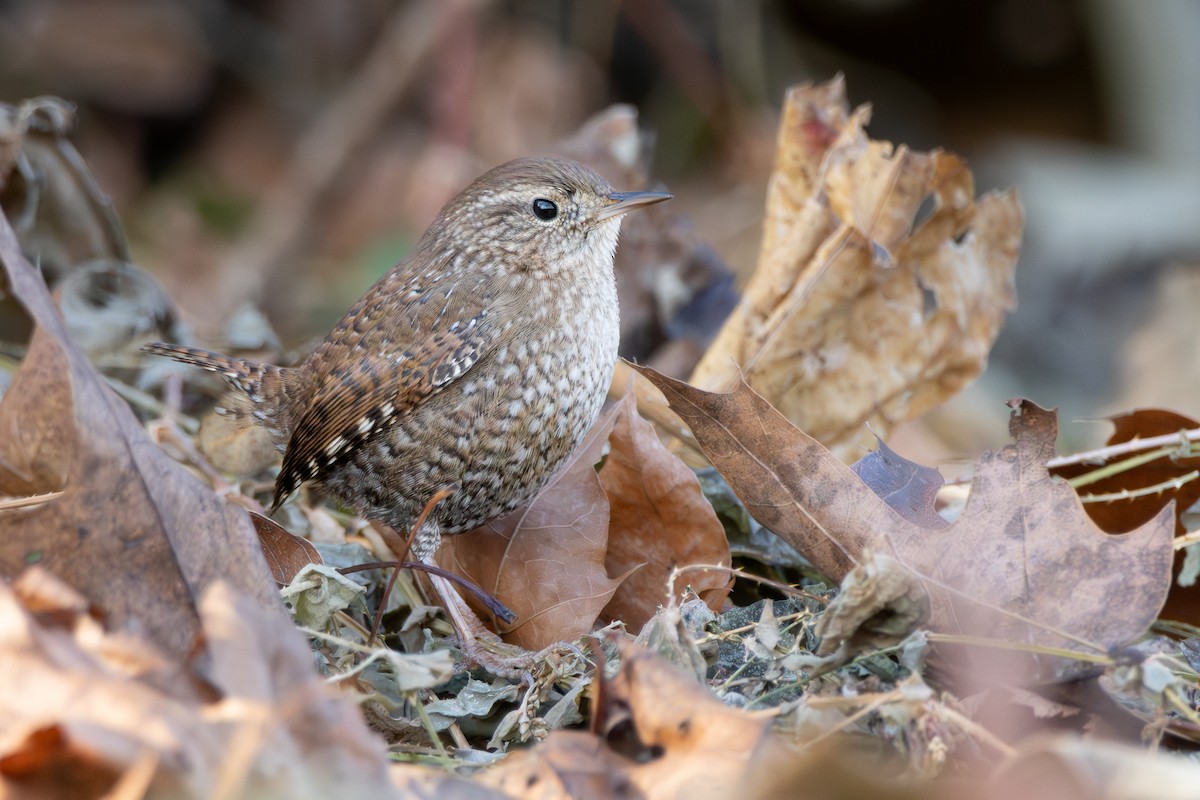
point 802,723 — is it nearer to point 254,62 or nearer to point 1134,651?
point 1134,651

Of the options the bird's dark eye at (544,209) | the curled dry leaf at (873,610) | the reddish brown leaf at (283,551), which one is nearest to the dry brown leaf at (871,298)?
the bird's dark eye at (544,209)

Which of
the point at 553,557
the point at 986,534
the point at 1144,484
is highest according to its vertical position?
the point at 1144,484

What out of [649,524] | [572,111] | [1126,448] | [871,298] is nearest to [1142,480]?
[1126,448]

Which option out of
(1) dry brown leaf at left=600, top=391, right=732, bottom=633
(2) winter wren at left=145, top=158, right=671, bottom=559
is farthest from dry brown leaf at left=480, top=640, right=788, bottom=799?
(2) winter wren at left=145, top=158, right=671, bottom=559

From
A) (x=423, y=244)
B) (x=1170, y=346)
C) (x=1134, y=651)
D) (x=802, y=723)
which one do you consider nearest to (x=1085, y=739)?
(x=1134, y=651)

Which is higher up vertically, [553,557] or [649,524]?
[649,524]

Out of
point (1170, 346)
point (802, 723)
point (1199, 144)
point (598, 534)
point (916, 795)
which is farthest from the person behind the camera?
point (1199, 144)

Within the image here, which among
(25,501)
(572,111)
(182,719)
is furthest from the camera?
(572,111)

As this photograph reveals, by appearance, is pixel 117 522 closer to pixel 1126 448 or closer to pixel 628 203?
pixel 628 203
